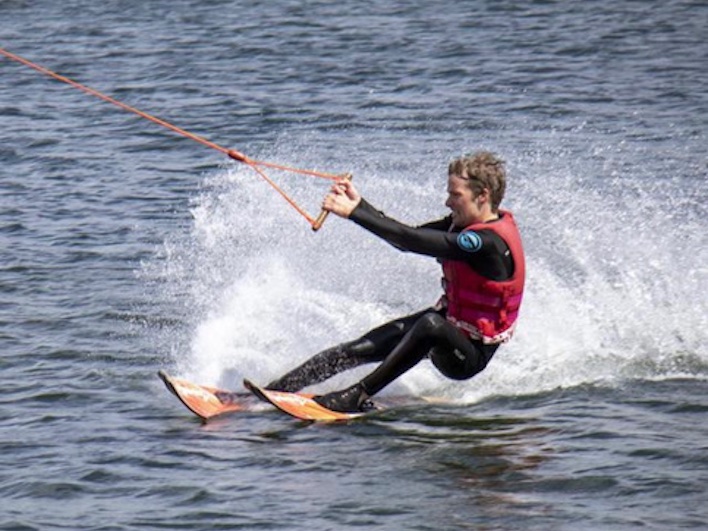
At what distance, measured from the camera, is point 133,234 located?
49.8 ft

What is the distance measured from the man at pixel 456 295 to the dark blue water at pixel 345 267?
0.36 metres

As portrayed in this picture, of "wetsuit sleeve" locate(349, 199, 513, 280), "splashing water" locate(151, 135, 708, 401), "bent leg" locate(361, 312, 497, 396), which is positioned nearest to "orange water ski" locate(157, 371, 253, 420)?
"splashing water" locate(151, 135, 708, 401)

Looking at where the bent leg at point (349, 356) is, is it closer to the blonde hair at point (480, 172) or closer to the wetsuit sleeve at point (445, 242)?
the wetsuit sleeve at point (445, 242)

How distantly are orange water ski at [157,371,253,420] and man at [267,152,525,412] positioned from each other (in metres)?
0.28

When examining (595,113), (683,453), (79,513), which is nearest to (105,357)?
(79,513)

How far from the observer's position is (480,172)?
9.33 metres

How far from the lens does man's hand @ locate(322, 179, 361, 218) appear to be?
8.88m

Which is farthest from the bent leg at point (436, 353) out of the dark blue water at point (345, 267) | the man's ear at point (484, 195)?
the man's ear at point (484, 195)

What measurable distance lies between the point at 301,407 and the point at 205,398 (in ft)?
2.17

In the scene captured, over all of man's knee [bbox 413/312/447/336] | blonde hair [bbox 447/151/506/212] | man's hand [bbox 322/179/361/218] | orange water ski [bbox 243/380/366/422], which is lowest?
orange water ski [bbox 243/380/366/422]

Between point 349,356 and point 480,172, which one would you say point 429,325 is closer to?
point 349,356

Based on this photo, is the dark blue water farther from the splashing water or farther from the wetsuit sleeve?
the wetsuit sleeve

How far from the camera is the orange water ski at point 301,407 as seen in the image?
31.7 feet

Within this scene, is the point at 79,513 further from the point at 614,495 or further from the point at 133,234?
the point at 133,234
